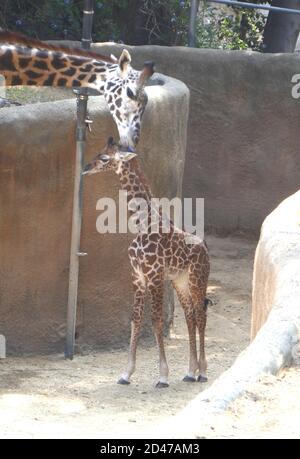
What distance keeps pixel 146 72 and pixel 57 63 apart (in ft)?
2.78

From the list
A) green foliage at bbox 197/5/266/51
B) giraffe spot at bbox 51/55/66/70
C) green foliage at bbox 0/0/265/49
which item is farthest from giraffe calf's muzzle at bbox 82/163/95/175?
green foliage at bbox 197/5/266/51

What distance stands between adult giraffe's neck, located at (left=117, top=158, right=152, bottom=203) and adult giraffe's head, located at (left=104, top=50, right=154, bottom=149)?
4.9 inches

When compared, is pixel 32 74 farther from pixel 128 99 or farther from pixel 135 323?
pixel 135 323

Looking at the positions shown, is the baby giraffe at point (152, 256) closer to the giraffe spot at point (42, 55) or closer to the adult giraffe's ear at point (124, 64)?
the adult giraffe's ear at point (124, 64)

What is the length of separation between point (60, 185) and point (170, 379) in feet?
4.35

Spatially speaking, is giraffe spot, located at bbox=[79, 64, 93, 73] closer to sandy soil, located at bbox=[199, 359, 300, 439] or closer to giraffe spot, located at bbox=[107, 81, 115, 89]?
giraffe spot, located at bbox=[107, 81, 115, 89]

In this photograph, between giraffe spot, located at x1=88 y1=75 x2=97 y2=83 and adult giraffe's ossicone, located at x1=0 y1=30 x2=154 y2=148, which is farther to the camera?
giraffe spot, located at x1=88 y1=75 x2=97 y2=83

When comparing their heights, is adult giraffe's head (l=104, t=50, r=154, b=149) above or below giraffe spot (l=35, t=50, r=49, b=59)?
below

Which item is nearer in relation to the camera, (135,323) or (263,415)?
(263,415)

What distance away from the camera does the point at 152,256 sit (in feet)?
20.5

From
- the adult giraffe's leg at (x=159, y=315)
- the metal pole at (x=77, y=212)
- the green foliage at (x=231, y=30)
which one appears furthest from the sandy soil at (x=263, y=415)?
the green foliage at (x=231, y=30)

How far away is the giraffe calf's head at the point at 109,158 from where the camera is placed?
6.28 metres

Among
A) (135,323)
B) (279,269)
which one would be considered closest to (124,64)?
(135,323)

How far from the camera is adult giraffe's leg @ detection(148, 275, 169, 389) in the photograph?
20.6 feet
